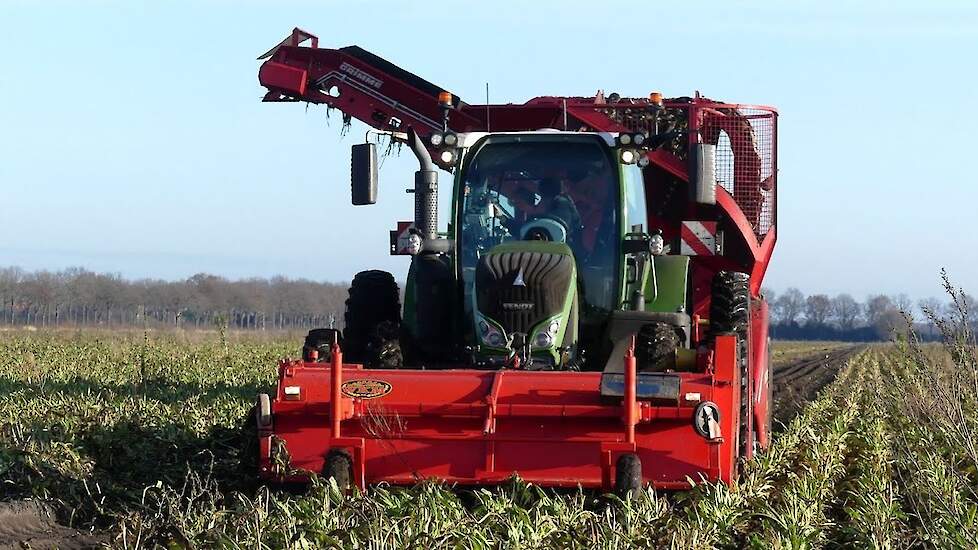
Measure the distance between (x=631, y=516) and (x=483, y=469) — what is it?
109 cm

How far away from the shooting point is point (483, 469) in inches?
307

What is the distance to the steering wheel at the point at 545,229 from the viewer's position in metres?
9.44

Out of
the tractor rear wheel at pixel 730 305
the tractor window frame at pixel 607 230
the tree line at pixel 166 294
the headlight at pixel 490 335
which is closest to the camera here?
the headlight at pixel 490 335

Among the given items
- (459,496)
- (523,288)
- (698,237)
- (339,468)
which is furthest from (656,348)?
(698,237)

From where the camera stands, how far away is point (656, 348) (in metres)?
8.66

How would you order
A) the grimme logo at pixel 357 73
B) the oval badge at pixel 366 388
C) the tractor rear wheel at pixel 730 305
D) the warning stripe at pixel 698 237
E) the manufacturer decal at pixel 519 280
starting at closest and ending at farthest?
1. the oval badge at pixel 366 388
2. the manufacturer decal at pixel 519 280
3. the tractor rear wheel at pixel 730 305
4. the warning stripe at pixel 698 237
5. the grimme logo at pixel 357 73

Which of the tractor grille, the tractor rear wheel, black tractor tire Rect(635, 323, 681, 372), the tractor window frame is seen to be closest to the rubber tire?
black tractor tire Rect(635, 323, 681, 372)

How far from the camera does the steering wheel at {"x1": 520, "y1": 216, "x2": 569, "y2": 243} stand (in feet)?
31.0

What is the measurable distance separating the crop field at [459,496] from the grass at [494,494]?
2 centimetres

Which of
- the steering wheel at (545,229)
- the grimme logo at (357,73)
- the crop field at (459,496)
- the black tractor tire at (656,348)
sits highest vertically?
the grimme logo at (357,73)

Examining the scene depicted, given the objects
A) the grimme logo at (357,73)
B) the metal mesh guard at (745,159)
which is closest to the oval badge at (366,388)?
the metal mesh guard at (745,159)

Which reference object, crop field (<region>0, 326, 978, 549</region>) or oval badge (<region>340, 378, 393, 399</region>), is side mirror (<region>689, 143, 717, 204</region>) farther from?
oval badge (<region>340, 378, 393, 399</region>)

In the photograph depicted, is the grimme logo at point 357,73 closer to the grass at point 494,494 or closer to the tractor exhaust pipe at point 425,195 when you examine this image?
the grass at point 494,494

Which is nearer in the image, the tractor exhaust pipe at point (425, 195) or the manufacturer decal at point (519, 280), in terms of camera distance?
the manufacturer decal at point (519, 280)
